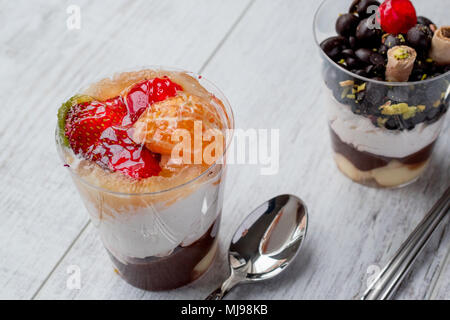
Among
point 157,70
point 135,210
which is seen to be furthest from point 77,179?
point 157,70

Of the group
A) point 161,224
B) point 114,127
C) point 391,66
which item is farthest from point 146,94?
point 391,66

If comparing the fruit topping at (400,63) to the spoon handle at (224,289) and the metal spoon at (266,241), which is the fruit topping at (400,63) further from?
the spoon handle at (224,289)

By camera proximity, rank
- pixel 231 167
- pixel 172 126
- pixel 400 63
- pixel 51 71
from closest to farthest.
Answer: pixel 172 126 < pixel 400 63 < pixel 231 167 < pixel 51 71

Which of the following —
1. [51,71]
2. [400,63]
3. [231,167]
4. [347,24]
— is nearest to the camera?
[400,63]

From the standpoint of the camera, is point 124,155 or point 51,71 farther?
point 51,71

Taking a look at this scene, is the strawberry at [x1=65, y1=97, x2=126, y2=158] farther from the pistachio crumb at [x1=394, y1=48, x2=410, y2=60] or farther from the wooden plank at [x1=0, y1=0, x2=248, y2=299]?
the pistachio crumb at [x1=394, y1=48, x2=410, y2=60]

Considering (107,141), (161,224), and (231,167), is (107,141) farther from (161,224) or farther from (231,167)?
(231,167)

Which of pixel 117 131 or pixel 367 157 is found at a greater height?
pixel 117 131
